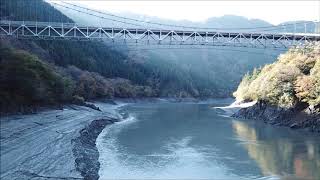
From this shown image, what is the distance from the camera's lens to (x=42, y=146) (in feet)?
110

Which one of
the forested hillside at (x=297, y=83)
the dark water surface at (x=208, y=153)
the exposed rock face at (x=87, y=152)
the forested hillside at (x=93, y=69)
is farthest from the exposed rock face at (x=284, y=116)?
the forested hillside at (x=93, y=69)

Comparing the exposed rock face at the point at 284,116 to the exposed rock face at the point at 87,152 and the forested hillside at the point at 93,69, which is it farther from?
the forested hillside at the point at 93,69

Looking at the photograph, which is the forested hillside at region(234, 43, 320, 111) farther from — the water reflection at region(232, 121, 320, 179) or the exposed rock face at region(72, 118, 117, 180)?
the exposed rock face at region(72, 118, 117, 180)

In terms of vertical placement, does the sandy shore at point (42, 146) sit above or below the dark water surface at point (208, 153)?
above

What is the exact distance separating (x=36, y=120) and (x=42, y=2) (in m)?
113

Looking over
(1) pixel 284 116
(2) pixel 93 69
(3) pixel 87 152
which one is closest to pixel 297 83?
(1) pixel 284 116

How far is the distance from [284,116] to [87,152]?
31951mm

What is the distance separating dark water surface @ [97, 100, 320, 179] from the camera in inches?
1168

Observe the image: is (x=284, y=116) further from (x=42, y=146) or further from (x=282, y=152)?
(x=42, y=146)

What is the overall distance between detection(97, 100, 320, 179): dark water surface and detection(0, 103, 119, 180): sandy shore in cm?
207

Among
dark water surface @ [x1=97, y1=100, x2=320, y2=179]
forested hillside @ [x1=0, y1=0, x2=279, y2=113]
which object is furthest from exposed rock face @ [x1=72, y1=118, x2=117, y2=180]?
forested hillside @ [x1=0, y1=0, x2=279, y2=113]

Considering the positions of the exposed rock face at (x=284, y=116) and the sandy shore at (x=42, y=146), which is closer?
the sandy shore at (x=42, y=146)

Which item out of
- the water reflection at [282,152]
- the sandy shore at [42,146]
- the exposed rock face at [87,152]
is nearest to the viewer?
the sandy shore at [42,146]

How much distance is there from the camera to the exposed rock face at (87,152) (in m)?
28.4
